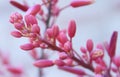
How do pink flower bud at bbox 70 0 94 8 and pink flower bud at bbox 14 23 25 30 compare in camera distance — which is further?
pink flower bud at bbox 70 0 94 8

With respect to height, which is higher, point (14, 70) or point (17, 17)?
point (17, 17)

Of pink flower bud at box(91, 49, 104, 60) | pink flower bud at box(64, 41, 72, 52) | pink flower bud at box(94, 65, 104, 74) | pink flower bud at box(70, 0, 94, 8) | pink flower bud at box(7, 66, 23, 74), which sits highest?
pink flower bud at box(70, 0, 94, 8)

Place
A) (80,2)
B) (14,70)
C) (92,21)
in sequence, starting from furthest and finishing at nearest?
(92,21), (14,70), (80,2)

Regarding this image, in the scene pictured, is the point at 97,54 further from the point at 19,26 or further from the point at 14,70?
the point at 14,70

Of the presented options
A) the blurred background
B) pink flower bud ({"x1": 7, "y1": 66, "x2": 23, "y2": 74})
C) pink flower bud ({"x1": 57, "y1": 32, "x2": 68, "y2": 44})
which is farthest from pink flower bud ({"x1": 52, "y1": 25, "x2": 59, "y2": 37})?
the blurred background

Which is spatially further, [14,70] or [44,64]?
[14,70]

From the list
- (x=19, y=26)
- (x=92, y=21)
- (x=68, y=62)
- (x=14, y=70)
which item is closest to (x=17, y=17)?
(x=19, y=26)

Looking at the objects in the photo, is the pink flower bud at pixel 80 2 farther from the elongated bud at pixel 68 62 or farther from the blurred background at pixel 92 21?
the blurred background at pixel 92 21

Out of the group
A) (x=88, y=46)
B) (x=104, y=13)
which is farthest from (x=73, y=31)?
(x=104, y=13)

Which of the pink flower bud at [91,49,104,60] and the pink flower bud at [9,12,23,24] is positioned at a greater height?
the pink flower bud at [9,12,23,24]

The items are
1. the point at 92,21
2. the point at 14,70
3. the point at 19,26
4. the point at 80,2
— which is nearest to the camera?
the point at 19,26

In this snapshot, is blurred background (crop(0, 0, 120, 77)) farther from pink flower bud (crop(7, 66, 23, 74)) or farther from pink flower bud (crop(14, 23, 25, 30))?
pink flower bud (crop(14, 23, 25, 30))

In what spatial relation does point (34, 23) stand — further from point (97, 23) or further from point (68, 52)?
point (97, 23)
